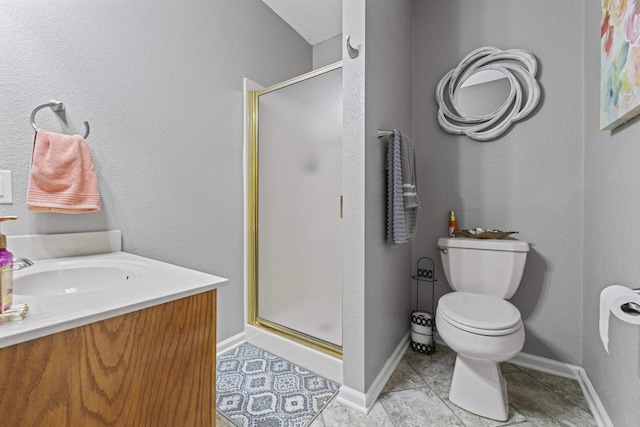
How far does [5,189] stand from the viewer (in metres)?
1.04

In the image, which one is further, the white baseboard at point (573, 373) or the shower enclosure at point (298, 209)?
the shower enclosure at point (298, 209)

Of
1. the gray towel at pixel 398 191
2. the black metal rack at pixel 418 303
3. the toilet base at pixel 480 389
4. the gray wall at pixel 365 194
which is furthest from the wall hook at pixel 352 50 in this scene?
the toilet base at pixel 480 389

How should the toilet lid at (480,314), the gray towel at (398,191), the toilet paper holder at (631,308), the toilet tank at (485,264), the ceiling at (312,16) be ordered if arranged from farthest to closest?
the ceiling at (312,16), the toilet tank at (485,264), the gray towel at (398,191), the toilet lid at (480,314), the toilet paper holder at (631,308)

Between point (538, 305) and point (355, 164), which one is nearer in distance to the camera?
point (355, 164)

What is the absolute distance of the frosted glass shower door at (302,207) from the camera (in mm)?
1623

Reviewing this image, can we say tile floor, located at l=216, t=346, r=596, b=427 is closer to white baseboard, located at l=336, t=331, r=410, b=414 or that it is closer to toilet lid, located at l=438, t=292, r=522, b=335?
white baseboard, located at l=336, t=331, r=410, b=414

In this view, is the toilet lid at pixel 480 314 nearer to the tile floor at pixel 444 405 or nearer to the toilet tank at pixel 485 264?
the toilet tank at pixel 485 264

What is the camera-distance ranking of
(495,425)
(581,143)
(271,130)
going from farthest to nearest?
(271,130) → (581,143) → (495,425)

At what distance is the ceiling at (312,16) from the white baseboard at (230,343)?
244 cm

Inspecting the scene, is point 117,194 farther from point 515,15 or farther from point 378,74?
point 515,15

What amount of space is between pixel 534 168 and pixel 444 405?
54.9 inches

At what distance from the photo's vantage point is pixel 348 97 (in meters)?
1.32

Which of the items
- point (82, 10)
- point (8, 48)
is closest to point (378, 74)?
point (82, 10)

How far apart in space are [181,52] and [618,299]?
2.15m
